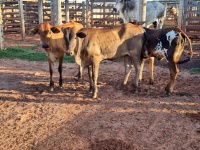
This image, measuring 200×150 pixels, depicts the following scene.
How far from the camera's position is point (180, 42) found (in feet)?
18.8

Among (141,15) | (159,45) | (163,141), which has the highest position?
(141,15)

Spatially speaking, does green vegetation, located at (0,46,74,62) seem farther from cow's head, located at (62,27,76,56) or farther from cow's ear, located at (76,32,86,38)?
cow's ear, located at (76,32,86,38)

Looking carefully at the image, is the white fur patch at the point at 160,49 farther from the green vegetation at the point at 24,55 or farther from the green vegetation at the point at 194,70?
the green vegetation at the point at 24,55

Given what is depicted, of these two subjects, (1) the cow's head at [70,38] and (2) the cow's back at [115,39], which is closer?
(1) the cow's head at [70,38]

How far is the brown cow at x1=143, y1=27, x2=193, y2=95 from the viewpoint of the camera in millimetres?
5746

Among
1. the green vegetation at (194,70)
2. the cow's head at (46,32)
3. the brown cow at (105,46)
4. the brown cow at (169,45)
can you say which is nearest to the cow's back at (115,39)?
the brown cow at (105,46)

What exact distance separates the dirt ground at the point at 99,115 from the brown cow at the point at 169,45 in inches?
28.4

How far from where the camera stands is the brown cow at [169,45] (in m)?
5.75

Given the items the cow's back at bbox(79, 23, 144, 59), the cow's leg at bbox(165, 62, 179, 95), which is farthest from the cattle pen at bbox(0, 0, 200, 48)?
the cow's leg at bbox(165, 62, 179, 95)

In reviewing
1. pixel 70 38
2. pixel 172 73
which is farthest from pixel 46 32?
pixel 172 73

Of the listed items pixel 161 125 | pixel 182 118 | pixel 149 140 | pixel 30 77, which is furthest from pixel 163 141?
pixel 30 77

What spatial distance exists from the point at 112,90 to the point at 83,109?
1288mm

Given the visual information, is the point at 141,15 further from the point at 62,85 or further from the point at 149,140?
the point at 149,140

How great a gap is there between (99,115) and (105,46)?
5.67 ft
